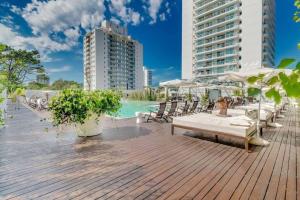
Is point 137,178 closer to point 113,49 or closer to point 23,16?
point 23,16

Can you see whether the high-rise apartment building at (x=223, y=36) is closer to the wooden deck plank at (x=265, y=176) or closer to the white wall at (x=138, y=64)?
the wooden deck plank at (x=265, y=176)

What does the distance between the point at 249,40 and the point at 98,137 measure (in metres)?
42.0

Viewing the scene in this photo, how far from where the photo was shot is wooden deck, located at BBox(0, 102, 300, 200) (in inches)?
109

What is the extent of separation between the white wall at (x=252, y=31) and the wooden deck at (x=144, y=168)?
3811 centimetres

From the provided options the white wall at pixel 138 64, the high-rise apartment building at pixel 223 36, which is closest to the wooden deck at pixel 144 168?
→ the high-rise apartment building at pixel 223 36

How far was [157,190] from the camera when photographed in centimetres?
283

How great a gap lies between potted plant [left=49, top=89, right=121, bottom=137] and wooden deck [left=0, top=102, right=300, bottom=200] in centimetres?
52

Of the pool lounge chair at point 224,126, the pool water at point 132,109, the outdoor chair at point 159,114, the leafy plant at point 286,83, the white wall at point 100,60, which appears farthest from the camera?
the white wall at point 100,60

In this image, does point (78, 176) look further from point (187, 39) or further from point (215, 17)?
point (187, 39)

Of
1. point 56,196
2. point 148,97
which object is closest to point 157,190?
point 56,196

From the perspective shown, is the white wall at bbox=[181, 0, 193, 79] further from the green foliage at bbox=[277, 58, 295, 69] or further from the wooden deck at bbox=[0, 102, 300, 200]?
the green foliage at bbox=[277, 58, 295, 69]

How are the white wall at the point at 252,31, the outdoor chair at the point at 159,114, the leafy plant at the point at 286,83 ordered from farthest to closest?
the white wall at the point at 252,31
the outdoor chair at the point at 159,114
the leafy plant at the point at 286,83

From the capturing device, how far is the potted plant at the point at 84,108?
514cm

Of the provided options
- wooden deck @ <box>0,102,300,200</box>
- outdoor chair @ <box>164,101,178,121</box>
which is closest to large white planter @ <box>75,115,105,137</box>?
wooden deck @ <box>0,102,300,200</box>
